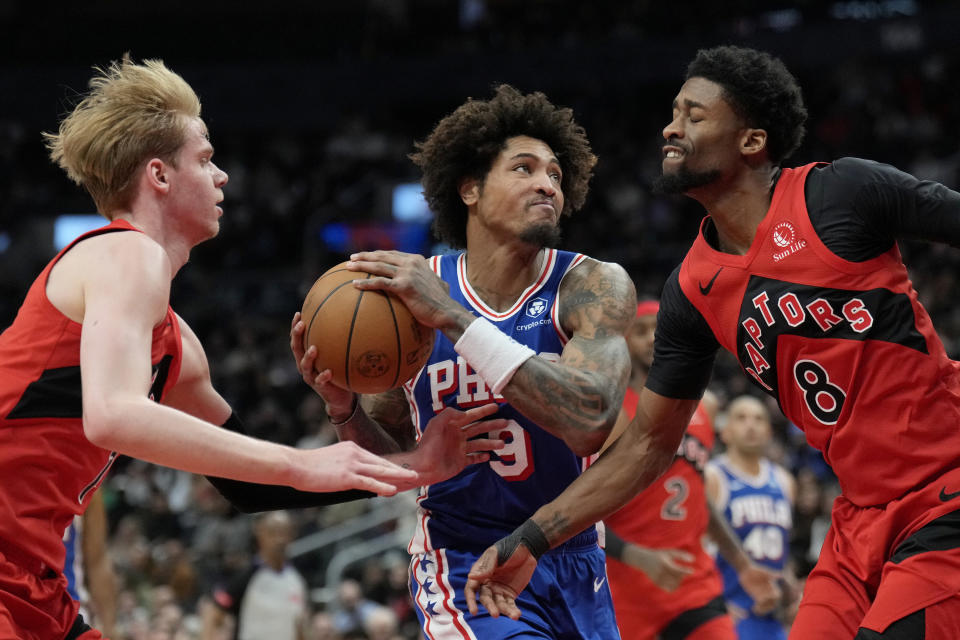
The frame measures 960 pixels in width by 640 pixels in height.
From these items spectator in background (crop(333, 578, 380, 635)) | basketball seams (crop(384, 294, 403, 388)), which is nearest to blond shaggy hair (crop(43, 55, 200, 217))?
basketball seams (crop(384, 294, 403, 388))

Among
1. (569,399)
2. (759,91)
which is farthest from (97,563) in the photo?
(759,91)

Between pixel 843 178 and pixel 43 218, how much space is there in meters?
22.2

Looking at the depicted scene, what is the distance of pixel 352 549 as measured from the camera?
1230 centimetres

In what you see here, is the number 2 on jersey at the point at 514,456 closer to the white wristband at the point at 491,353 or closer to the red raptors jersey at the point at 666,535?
the white wristband at the point at 491,353

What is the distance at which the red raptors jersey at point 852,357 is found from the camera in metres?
3.59

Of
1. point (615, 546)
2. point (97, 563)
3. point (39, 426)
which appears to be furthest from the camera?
point (97, 563)

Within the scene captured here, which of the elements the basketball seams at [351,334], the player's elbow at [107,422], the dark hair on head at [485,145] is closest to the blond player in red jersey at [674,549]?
the dark hair on head at [485,145]

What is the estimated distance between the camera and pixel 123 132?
347cm

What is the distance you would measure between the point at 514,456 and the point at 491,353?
477mm

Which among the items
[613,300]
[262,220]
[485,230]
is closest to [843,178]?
[613,300]

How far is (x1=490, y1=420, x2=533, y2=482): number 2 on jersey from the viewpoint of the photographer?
159 inches

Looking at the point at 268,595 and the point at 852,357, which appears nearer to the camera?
the point at 852,357

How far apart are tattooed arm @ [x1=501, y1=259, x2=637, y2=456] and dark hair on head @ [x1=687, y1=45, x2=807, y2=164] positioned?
84cm

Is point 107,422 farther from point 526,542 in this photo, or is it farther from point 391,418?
point 391,418
